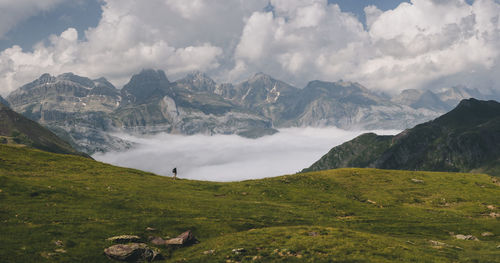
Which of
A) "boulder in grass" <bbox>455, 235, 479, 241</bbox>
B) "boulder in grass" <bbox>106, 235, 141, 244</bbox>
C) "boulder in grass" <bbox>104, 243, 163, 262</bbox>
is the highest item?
"boulder in grass" <bbox>106, 235, 141, 244</bbox>

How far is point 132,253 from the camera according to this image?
98.2 feet

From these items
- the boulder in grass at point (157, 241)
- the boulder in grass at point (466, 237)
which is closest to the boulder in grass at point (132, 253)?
the boulder in grass at point (157, 241)

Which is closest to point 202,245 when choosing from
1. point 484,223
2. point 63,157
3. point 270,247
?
point 270,247

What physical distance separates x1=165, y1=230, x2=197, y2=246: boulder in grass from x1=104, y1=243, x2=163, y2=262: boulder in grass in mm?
3453

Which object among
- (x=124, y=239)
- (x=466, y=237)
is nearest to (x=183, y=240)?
(x=124, y=239)

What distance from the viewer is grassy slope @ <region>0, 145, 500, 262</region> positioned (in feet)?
104

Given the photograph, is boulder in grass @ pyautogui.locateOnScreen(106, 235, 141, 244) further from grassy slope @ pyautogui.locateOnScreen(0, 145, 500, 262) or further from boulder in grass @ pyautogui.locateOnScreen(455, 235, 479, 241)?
boulder in grass @ pyautogui.locateOnScreen(455, 235, 479, 241)

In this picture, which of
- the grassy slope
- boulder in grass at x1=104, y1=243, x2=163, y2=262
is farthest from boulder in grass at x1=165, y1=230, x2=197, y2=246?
boulder in grass at x1=104, y1=243, x2=163, y2=262

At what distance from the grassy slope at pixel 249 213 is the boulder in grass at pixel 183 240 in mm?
1505

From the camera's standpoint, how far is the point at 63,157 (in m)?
77.6

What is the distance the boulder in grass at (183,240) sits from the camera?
113 ft

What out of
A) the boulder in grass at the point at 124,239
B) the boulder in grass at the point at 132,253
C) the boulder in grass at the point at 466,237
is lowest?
the boulder in grass at the point at 466,237

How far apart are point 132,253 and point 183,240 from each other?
620cm

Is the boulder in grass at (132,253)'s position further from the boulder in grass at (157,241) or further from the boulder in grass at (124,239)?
the boulder in grass at (157,241)
